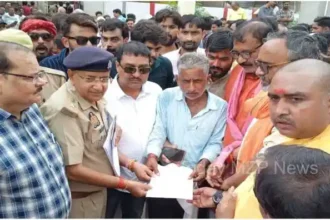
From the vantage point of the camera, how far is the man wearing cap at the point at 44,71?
2.39m

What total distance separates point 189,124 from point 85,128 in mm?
677

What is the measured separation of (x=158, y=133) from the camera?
96.1 inches

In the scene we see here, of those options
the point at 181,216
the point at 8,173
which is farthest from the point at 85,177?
the point at 181,216

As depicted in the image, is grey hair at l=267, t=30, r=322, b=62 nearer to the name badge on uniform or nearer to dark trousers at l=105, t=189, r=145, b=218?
the name badge on uniform

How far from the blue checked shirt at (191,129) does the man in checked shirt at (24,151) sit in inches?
28.8

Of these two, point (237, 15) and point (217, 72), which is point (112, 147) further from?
point (237, 15)

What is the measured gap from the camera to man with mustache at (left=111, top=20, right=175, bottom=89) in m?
3.42

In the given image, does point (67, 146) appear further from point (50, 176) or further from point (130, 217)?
point (130, 217)

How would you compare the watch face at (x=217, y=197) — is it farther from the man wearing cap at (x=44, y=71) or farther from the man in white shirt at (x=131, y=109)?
the man wearing cap at (x=44, y=71)

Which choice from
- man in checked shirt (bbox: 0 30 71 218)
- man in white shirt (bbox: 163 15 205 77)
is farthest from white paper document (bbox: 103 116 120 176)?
man in white shirt (bbox: 163 15 205 77)

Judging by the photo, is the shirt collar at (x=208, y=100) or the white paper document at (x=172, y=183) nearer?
the white paper document at (x=172, y=183)

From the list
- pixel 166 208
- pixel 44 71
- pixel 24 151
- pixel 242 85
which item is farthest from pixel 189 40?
pixel 24 151

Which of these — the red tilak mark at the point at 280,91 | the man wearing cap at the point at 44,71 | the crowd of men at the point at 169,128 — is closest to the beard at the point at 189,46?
the crowd of men at the point at 169,128

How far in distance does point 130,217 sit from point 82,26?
158 cm
